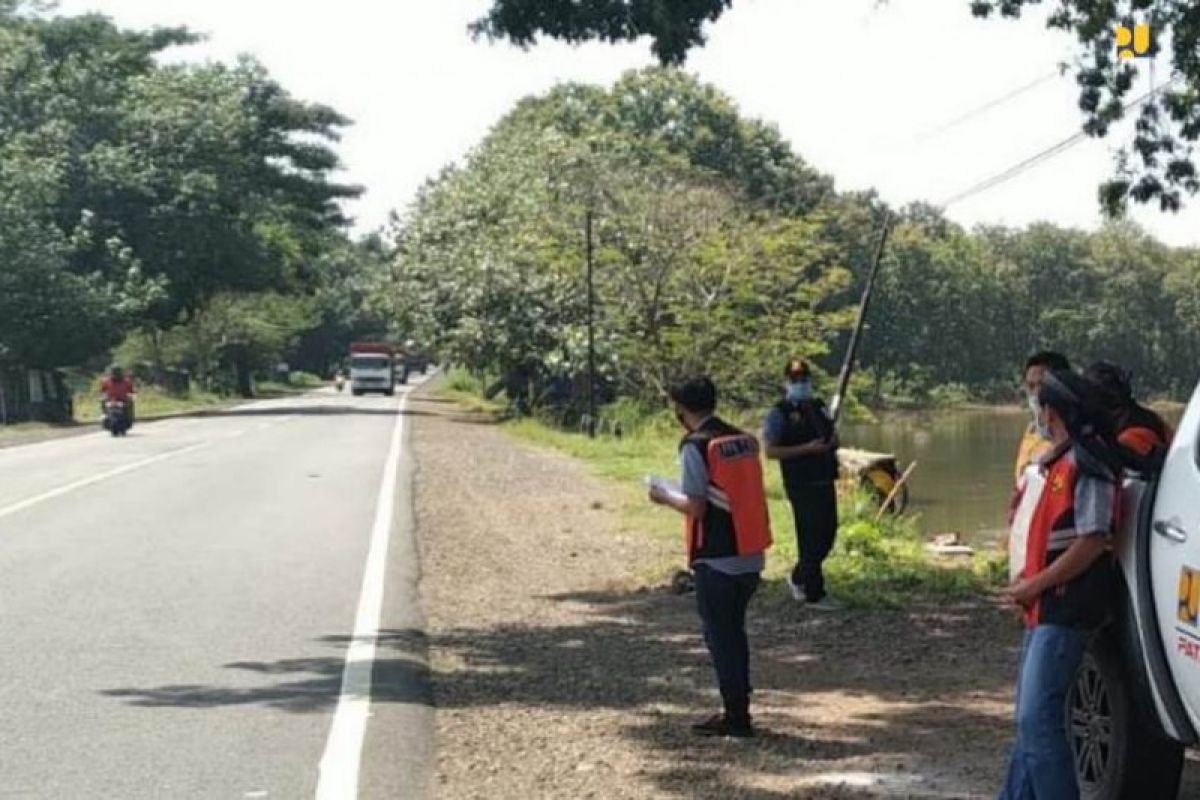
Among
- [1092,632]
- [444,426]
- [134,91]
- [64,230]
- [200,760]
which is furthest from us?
[134,91]

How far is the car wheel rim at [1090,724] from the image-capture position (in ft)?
16.8

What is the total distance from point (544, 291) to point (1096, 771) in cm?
3485

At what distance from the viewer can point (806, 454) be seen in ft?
31.7

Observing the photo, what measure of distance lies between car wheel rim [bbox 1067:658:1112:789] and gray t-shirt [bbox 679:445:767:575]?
1669 mm

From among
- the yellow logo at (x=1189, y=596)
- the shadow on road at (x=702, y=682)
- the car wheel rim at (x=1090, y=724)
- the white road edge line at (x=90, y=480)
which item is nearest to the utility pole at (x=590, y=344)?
the white road edge line at (x=90, y=480)

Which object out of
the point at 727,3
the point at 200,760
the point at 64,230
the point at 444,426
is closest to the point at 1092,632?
the point at 200,760

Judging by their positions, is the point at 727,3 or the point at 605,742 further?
the point at 727,3

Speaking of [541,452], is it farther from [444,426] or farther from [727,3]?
[727,3]

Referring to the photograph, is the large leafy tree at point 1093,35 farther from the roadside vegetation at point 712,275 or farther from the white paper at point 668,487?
the roadside vegetation at point 712,275

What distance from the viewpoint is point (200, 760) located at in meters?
6.25

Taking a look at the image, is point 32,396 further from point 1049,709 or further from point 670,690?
point 1049,709

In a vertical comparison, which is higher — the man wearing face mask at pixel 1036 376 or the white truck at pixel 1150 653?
the man wearing face mask at pixel 1036 376

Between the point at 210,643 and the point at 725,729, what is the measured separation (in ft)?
11.7

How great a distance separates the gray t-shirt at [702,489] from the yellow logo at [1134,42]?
28.2 feet
